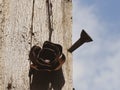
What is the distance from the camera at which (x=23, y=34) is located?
2102 mm

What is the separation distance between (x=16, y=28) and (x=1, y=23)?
8cm

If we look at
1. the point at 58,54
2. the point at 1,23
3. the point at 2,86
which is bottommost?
the point at 2,86

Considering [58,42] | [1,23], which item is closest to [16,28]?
[1,23]

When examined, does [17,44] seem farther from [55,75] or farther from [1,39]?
[55,75]

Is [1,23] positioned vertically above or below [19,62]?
above

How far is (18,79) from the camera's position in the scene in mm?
1965

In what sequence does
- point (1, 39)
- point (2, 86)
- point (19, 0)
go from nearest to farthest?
point (2, 86)
point (1, 39)
point (19, 0)

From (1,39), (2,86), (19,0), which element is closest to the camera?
(2,86)

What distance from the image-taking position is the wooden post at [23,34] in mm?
1974

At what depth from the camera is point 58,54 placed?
2033 mm

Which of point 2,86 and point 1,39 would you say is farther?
point 1,39

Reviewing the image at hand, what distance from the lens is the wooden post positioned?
6.48 feet

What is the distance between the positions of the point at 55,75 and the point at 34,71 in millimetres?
105

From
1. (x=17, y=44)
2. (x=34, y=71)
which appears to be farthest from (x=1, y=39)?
(x=34, y=71)
